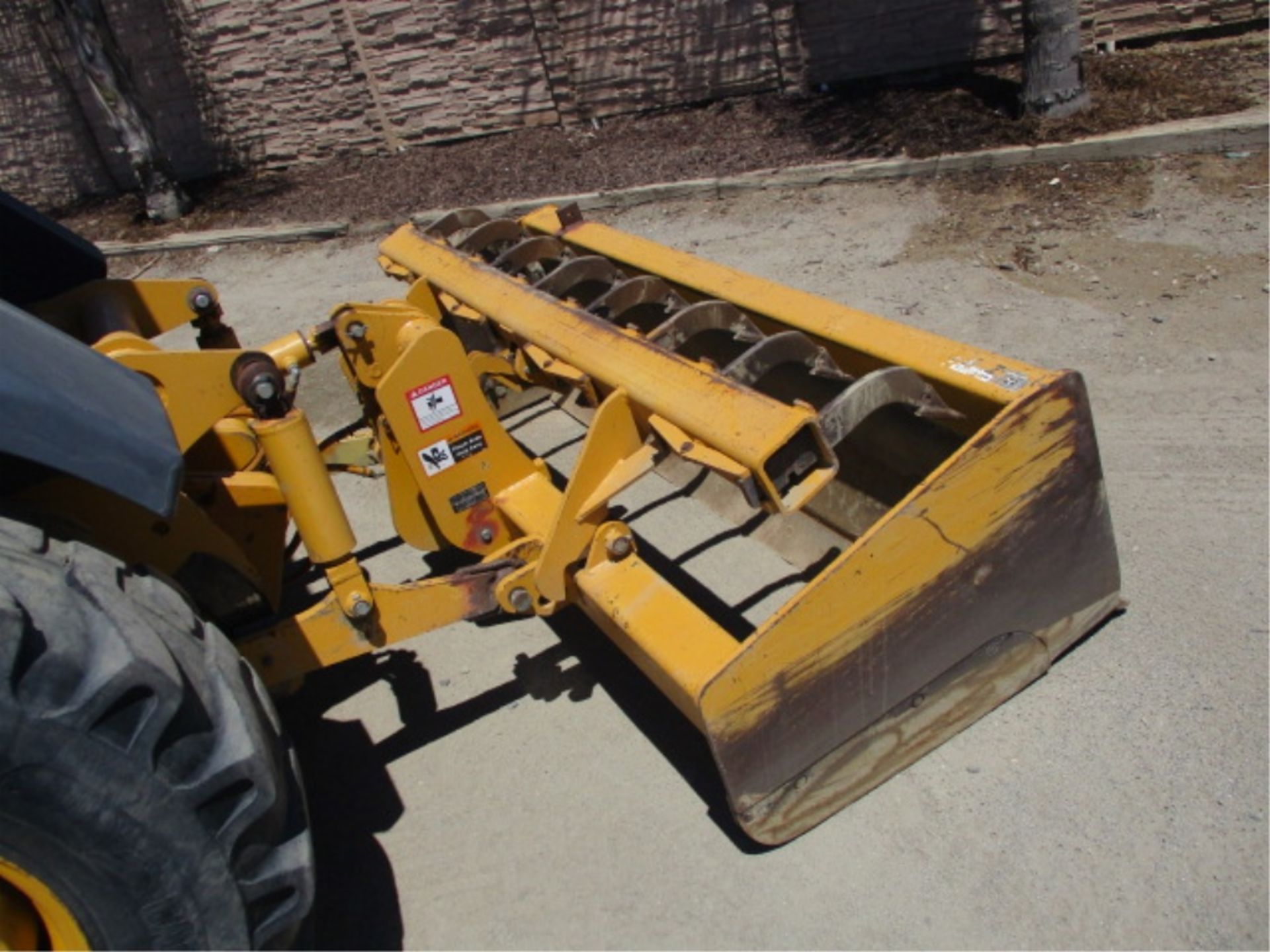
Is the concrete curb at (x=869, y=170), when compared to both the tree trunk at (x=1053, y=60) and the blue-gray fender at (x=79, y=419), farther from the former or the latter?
the blue-gray fender at (x=79, y=419)

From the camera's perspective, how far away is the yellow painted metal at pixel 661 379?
259 cm

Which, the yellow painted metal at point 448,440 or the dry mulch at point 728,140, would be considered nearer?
the yellow painted metal at point 448,440

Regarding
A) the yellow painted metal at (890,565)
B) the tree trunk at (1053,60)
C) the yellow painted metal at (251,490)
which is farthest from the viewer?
the tree trunk at (1053,60)

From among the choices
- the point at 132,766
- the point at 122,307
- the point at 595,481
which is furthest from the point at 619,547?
the point at 122,307

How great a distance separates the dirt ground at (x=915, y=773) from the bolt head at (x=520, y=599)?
0.52m

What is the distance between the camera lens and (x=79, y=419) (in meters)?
2.19

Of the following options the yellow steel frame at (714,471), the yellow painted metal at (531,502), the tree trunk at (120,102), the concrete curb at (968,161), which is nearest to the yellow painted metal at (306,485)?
the yellow steel frame at (714,471)

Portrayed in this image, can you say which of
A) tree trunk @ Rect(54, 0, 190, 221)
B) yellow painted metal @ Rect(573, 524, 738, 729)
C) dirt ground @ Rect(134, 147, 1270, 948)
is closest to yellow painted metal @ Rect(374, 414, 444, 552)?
dirt ground @ Rect(134, 147, 1270, 948)

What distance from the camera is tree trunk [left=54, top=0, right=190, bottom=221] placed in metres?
9.41

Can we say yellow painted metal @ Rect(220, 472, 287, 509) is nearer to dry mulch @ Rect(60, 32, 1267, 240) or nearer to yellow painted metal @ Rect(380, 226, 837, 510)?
yellow painted metal @ Rect(380, 226, 837, 510)

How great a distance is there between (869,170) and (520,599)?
16.9ft

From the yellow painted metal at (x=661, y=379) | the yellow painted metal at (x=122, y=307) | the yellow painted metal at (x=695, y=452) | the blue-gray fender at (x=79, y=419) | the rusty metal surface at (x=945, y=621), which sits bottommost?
the rusty metal surface at (x=945, y=621)

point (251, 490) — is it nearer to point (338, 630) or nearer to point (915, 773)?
point (338, 630)

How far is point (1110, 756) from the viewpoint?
9.38ft
